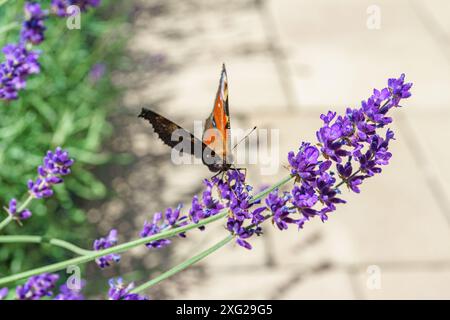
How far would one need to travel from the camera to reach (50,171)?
159cm

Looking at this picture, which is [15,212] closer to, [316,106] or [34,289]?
[34,289]

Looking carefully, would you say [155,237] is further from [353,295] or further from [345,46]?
[345,46]

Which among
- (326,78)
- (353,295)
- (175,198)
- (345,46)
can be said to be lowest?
(353,295)

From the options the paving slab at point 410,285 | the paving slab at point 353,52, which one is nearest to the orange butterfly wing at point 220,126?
the paving slab at point 410,285

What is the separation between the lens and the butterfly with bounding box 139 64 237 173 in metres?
1.44

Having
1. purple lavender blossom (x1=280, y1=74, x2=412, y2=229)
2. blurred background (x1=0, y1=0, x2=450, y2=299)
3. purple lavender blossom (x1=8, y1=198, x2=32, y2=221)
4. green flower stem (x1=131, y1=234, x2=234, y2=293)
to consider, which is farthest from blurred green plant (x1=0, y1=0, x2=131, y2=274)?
purple lavender blossom (x1=280, y1=74, x2=412, y2=229)

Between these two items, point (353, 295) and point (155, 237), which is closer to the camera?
point (155, 237)

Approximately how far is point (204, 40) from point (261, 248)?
2.26 m

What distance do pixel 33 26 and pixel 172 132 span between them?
2.32 ft

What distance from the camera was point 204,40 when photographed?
5.06 m

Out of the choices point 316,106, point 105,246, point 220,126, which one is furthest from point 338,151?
point 316,106

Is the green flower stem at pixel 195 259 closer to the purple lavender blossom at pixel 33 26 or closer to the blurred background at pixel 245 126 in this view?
the purple lavender blossom at pixel 33 26

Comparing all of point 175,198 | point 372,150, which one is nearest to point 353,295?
point 175,198

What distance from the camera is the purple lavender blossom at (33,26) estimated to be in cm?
190
